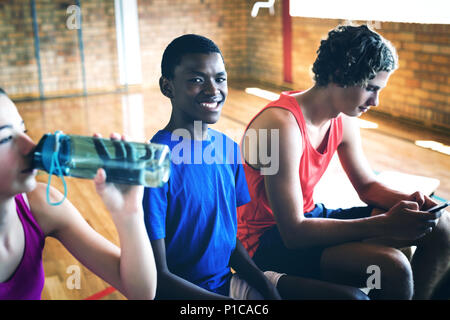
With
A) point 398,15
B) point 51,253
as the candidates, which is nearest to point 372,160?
point 398,15

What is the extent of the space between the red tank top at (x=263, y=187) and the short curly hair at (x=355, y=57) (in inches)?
5.8

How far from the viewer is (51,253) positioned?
99.1 inches

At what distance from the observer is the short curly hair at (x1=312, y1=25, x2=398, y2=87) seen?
1416 mm

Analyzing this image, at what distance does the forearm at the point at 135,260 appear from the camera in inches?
34.0

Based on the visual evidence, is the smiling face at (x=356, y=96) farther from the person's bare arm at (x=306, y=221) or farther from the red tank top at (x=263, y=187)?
the person's bare arm at (x=306, y=221)

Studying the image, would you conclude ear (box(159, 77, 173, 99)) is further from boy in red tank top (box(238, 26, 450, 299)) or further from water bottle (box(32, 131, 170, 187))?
water bottle (box(32, 131, 170, 187))

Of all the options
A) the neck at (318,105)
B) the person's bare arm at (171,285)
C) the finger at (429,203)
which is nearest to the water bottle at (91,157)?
the person's bare arm at (171,285)

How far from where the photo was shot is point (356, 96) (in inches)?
57.5

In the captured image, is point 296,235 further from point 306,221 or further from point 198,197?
point 198,197

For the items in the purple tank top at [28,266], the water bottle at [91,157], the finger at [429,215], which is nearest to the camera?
the water bottle at [91,157]

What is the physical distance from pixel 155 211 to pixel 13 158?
381mm

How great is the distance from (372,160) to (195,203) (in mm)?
2933

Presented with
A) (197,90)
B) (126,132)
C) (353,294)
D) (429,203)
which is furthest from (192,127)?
(126,132)
